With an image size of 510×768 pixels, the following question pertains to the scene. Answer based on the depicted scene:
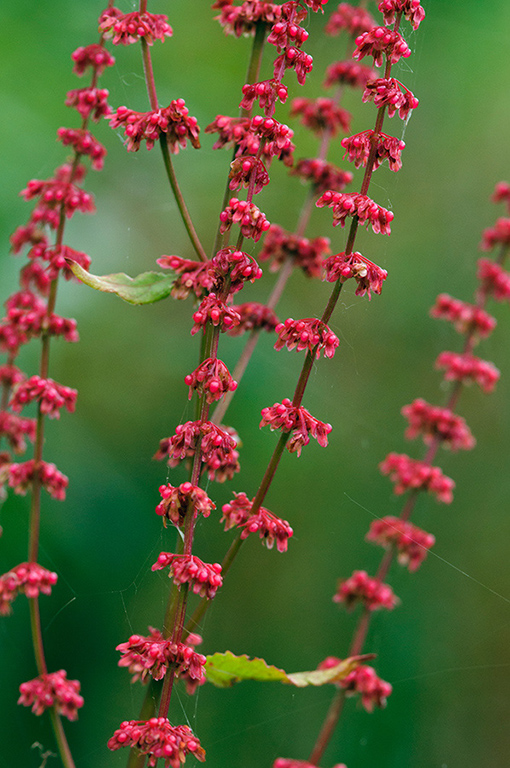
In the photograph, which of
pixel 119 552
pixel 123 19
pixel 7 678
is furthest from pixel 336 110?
pixel 7 678

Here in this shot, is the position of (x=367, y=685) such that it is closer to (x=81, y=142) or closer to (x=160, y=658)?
(x=160, y=658)

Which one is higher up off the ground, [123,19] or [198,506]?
[123,19]

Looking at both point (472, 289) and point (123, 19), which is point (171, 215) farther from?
point (123, 19)

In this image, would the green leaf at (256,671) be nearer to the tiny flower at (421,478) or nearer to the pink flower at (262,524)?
the pink flower at (262,524)

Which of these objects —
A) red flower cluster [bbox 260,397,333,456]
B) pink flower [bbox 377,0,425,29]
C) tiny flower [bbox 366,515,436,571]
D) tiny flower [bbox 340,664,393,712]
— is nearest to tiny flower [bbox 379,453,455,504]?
tiny flower [bbox 366,515,436,571]

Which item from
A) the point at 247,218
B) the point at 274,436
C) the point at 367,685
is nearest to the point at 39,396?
the point at 247,218

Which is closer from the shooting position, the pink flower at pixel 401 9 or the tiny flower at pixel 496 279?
the pink flower at pixel 401 9

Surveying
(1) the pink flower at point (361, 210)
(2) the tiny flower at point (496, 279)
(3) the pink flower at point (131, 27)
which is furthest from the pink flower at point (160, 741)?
(2) the tiny flower at point (496, 279)
